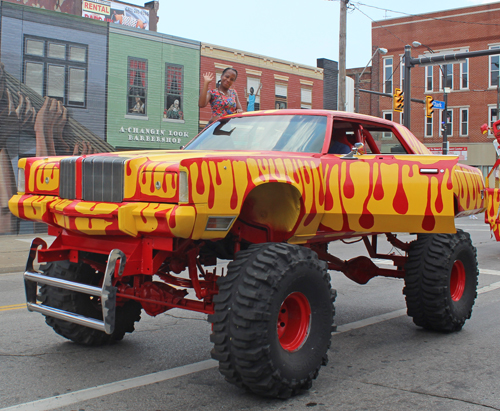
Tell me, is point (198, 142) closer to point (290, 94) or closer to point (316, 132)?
point (316, 132)

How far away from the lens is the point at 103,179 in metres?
4.07

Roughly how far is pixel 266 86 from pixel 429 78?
23.3 m

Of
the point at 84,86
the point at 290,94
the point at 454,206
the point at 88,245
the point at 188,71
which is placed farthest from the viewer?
the point at 290,94

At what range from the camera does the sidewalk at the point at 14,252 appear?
1050 centimetres

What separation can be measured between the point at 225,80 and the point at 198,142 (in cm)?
291

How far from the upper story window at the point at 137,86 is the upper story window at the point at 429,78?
29481mm

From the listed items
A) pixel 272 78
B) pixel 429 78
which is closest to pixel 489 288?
pixel 272 78

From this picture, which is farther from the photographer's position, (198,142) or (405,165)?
(198,142)

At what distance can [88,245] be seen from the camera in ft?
14.3

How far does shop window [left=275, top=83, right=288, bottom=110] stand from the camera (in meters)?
25.3

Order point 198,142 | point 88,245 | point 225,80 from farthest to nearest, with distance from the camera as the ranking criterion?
point 225,80, point 198,142, point 88,245

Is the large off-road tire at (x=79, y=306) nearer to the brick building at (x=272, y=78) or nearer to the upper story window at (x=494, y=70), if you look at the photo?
the brick building at (x=272, y=78)

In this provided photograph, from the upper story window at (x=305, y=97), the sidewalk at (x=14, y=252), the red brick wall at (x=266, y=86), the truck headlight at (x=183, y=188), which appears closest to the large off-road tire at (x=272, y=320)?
the truck headlight at (x=183, y=188)

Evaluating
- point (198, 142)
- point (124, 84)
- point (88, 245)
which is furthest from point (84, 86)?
point (88, 245)
